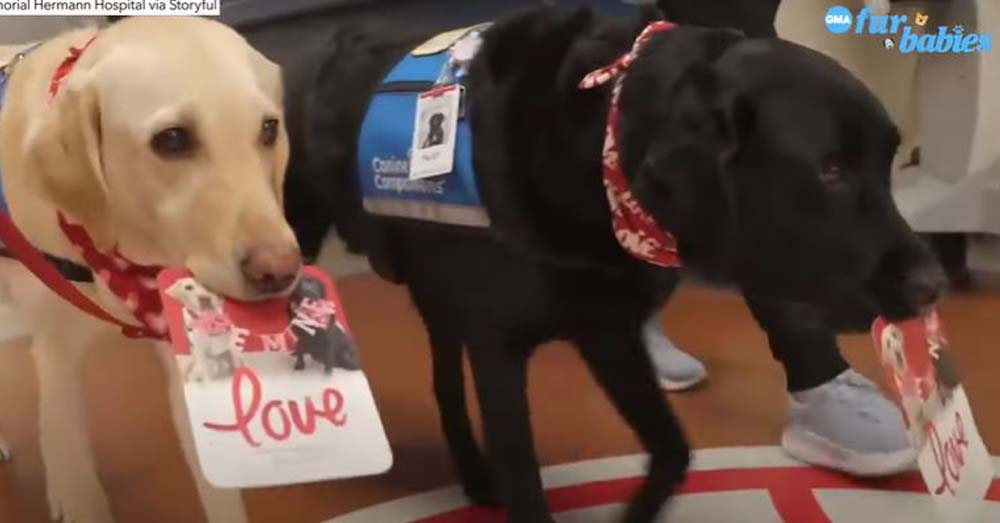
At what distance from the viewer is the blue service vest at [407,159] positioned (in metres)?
1.03

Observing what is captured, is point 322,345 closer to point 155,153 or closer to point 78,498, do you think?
point 155,153

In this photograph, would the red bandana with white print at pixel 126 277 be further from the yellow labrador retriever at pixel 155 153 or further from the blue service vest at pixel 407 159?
the blue service vest at pixel 407 159

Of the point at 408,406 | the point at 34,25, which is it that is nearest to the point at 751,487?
the point at 408,406

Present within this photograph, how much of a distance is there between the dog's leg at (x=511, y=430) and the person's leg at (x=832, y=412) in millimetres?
391

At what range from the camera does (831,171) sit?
34.2 inches

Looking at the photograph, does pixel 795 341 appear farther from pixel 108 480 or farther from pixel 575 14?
pixel 108 480

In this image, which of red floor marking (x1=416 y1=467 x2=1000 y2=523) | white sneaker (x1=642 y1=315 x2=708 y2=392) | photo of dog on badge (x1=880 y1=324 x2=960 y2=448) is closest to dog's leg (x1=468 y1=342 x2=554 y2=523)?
red floor marking (x1=416 y1=467 x2=1000 y2=523)

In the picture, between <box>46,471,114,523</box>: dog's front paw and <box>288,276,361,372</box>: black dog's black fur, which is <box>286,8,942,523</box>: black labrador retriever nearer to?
<box>288,276,361,372</box>: black dog's black fur

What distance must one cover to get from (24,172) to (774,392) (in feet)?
3.44

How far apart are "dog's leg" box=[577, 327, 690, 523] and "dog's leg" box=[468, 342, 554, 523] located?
0.41 feet

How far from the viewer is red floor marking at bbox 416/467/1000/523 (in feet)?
4.42

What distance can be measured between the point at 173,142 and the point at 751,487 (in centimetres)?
80

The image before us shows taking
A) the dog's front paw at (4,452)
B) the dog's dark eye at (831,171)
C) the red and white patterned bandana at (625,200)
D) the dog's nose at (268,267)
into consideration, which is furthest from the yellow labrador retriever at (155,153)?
the dog's front paw at (4,452)

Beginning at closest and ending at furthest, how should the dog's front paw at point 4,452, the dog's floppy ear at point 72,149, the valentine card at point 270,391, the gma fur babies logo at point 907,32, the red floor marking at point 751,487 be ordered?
1. the valentine card at point 270,391
2. the dog's floppy ear at point 72,149
3. the red floor marking at point 751,487
4. the dog's front paw at point 4,452
5. the gma fur babies logo at point 907,32
